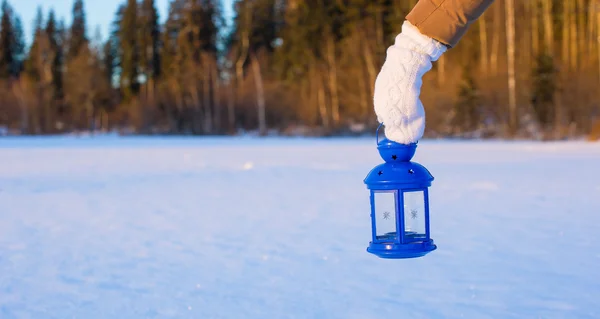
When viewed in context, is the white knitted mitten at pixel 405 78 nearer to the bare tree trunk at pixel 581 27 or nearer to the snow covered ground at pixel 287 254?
the snow covered ground at pixel 287 254

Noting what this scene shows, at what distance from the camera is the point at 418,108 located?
1837 mm

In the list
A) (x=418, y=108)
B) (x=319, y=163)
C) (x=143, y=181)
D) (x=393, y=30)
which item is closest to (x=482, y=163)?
(x=319, y=163)

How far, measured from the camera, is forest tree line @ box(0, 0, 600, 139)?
26406 mm

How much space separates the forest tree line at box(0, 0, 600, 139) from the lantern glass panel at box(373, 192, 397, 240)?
63.2 feet

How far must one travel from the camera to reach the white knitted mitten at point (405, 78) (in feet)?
5.56

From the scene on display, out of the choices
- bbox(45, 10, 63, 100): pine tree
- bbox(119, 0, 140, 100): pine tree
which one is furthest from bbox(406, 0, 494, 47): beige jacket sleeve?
bbox(45, 10, 63, 100): pine tree

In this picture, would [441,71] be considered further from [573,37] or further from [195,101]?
[195,101]

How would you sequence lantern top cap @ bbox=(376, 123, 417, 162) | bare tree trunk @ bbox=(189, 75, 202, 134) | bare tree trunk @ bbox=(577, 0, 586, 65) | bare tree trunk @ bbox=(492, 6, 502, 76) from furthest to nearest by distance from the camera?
bare tree trunk @ bbox=(189, 75, 202, 134) < bare tree trunk @ bbox=(577, 0, 586, 65) < bare tree trunk @ bbox=(492, 6, 502, 76) < lantern top cap @ bbox=(376, 123, 417, 162)

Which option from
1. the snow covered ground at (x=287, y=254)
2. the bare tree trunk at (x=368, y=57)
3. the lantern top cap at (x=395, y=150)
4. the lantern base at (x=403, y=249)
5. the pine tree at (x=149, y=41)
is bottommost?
the snow covered ground at (x=287, y=254)

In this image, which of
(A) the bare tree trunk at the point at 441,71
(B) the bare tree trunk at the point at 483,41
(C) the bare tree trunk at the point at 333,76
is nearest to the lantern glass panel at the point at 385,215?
(A) the bare tree trunk at the point at 441,71

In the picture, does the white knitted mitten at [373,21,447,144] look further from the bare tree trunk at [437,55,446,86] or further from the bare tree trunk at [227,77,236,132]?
the bare tree trunk at [227,77,236,132]

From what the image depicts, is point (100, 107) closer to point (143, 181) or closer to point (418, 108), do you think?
point (143, 181)

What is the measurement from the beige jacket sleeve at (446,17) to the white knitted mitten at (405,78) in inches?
2.0

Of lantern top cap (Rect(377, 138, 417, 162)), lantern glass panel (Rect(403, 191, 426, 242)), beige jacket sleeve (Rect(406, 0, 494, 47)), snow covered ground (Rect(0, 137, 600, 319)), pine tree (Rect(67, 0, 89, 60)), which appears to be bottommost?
snow covered ground (Rect(0, 137, 600, 319))
